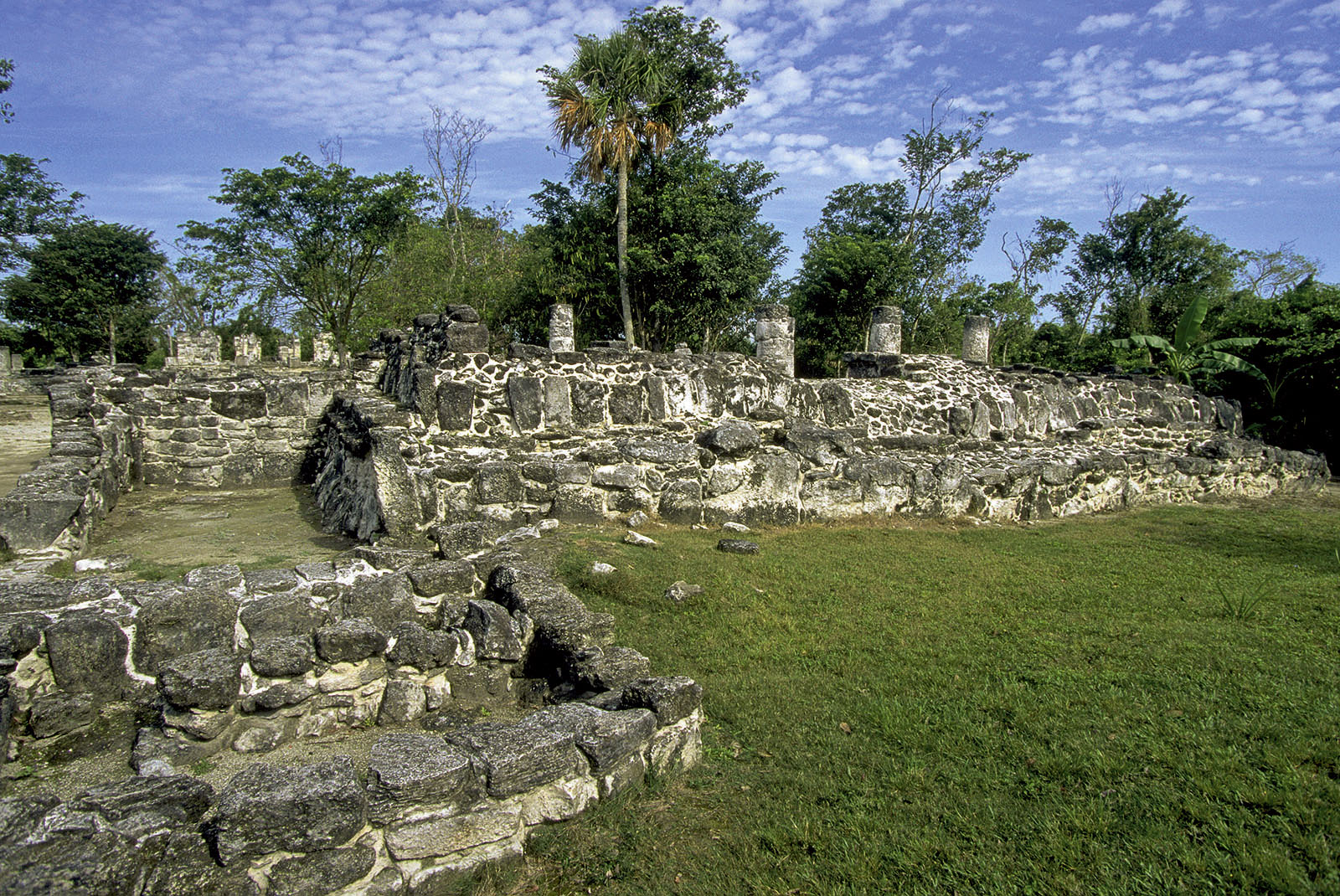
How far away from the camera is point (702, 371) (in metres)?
9.38

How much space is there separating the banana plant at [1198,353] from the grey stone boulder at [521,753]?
56.9 ft

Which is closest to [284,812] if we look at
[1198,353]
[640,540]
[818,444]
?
[640,540]

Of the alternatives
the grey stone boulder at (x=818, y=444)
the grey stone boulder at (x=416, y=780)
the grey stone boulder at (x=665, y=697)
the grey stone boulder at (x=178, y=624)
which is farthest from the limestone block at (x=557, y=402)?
the grey stone boulder at (x=416, y=780)

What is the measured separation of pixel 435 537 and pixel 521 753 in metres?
4.21

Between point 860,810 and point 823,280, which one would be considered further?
point 823,280

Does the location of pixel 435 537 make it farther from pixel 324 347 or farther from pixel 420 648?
pixel 324 347

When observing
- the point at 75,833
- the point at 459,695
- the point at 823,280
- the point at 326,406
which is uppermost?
the point at 823,280

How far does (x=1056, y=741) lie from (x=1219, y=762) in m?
0.68

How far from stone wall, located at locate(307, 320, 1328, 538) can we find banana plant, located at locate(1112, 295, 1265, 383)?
5.32 metres

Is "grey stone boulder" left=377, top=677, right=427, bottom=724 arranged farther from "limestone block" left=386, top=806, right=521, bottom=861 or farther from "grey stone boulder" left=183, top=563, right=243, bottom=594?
"limestone block" left=386, top=806, right=521, bottom=861

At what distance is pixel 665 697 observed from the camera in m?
3.87

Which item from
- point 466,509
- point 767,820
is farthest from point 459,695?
point 466,509

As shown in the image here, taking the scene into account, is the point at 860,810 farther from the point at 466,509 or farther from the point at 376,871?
the point at 466,509

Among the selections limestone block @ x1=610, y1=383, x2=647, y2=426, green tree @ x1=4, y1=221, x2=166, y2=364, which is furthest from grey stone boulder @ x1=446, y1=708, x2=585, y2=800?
green tree @ x1=4, y1=221, x2=166, y2=364
